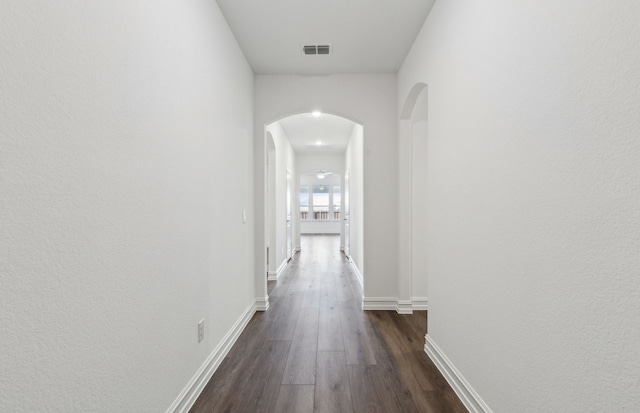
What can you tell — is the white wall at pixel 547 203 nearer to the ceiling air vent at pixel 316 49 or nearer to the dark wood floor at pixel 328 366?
the dark wood floor at pixel 328 366

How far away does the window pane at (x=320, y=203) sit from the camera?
1351 cm

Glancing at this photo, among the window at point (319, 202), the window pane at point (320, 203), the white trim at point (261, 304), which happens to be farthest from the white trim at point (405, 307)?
the window pane at point (320, 203)

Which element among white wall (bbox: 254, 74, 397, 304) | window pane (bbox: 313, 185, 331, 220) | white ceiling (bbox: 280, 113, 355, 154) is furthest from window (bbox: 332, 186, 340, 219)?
white wall (bbox: 254, 74, 397, 304)

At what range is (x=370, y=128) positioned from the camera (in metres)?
3.63

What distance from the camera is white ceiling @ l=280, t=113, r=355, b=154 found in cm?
527

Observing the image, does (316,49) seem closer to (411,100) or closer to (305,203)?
(411,100)

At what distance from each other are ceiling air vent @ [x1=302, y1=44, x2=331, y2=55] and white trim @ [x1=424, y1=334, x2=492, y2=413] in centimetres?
280

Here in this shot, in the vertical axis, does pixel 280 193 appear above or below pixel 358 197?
above

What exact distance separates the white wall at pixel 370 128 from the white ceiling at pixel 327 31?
16 cm

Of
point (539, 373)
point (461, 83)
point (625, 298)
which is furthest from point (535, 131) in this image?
point (539, 373)

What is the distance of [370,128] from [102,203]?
3002 mm

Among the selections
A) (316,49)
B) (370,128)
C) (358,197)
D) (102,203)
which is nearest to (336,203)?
(358,197)

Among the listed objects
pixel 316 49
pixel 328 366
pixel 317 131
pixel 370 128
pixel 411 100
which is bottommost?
pixel 328 366

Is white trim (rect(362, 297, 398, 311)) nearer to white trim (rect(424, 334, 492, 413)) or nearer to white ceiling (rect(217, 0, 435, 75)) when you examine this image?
white trim (rect(424, 334, 492, 413))
